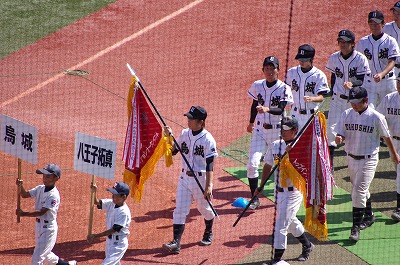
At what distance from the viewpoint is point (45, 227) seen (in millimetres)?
9875

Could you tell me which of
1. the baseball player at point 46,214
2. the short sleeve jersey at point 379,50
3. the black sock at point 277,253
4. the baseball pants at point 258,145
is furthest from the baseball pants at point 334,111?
the baseball player at point 46,214

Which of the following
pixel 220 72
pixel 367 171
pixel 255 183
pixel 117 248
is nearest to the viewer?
pixel 117 248

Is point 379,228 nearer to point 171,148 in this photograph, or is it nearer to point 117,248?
point 171,148

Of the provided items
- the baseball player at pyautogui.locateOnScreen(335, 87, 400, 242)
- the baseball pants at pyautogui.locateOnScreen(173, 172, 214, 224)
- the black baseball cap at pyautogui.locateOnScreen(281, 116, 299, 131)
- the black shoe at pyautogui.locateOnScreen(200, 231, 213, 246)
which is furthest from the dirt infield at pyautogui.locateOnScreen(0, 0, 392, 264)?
the black baseball cap at pyautogui.locateOnScreen(281, 116, 299, 131)

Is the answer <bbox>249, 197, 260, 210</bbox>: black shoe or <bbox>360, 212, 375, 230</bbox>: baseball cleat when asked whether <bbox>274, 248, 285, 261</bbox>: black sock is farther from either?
<bbox>249, 197, 260, 210</bbox>: black shoe

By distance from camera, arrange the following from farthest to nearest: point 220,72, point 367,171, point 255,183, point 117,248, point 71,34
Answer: point 71,34 < point 220,72 < point 255,183 < point 367,171 < point 117,248

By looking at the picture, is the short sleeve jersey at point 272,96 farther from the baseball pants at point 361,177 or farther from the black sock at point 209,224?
the black sock at point 209,224

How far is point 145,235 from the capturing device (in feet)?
36.2

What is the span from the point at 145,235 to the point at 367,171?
8.88 ft

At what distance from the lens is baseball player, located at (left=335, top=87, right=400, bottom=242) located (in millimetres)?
10578

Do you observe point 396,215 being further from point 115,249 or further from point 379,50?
point 115,249

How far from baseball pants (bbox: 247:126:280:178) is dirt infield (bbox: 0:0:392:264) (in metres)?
0.51

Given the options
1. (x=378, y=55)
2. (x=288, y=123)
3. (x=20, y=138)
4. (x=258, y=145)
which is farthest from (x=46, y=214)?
(x=378, y=55)

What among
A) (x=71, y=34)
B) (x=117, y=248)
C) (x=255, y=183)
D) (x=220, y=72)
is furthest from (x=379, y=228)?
(x=71, y=34)
